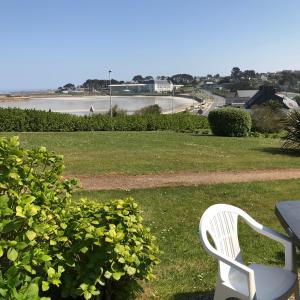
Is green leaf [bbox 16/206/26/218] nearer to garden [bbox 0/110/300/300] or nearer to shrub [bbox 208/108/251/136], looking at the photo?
garden [bbox 0/110/300/300]

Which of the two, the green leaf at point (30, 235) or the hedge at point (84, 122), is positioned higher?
the green leaf at point (30, 235)

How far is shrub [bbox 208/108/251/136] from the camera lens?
18827mm

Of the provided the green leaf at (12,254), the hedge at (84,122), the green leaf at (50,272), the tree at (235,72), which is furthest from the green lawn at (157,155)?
the tree at (235,72)

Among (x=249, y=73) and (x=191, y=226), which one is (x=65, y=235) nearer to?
(x=191, y=226)

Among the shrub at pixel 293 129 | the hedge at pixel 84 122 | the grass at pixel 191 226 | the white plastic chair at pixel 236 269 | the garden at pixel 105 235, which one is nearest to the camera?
the garden at pixel 105 235

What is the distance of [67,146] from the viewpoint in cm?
1369

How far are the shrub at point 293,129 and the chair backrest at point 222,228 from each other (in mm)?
9906

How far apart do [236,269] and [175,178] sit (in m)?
6.12

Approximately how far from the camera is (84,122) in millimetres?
23141

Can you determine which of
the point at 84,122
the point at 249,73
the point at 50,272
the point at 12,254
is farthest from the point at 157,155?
the point at 249,73

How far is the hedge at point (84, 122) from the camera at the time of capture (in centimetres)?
2076

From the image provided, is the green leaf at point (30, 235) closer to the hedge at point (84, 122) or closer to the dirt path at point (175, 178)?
the dirt path at point (175, 178)

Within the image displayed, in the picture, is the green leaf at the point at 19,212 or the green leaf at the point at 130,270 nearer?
the green leaf at the point at 19,212

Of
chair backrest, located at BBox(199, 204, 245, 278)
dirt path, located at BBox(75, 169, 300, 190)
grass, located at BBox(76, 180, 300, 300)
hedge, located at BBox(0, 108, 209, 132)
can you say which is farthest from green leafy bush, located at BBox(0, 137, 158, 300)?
hedge, located at BBox(0, 108, 209, 132)
